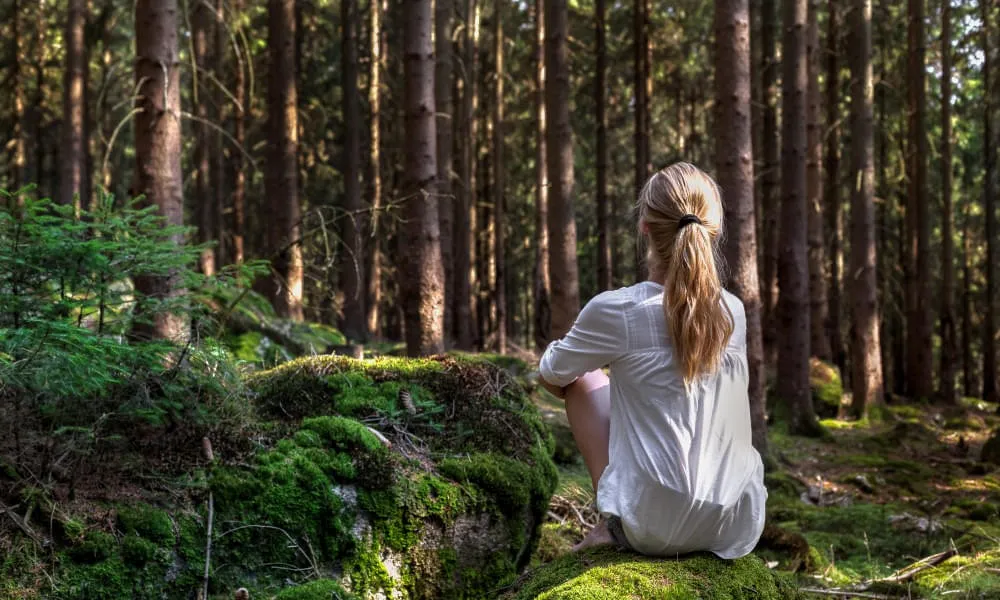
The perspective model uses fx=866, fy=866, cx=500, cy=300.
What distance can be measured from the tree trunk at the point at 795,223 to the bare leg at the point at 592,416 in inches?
381

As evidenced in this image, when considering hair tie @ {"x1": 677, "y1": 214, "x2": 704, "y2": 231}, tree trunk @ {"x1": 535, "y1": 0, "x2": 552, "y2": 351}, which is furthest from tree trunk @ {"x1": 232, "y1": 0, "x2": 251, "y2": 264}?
hair tie @ {"x1": 677, "y1": 214, "x2": 704, "y2": 231}

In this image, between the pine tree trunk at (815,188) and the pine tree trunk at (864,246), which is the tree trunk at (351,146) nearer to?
the pine tree trunk at (815,188)

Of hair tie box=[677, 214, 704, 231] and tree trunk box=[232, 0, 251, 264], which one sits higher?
tree trunk box=[232, 0, 251, 264]

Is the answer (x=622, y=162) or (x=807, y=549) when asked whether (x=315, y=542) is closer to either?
(x=807, y=549)

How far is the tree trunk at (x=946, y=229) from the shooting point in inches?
709

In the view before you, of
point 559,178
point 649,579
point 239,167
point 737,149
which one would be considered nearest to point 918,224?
point 559,178

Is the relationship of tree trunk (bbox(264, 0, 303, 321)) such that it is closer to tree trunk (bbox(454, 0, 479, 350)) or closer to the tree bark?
the tree bark

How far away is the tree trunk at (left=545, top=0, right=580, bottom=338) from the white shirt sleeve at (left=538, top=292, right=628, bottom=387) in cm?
948

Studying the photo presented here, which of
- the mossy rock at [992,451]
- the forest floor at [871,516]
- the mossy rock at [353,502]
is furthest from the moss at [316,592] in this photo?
the mossy rock at [992,451]

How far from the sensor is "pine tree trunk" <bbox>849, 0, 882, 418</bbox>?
50.4 feet

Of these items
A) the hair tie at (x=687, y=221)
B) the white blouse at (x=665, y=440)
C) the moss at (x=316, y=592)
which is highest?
the hair tie at (x=687, y=221)

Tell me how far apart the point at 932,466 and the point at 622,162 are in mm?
22170

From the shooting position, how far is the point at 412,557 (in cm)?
416

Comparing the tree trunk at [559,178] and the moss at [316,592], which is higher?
the tree trunk at [559,178]
